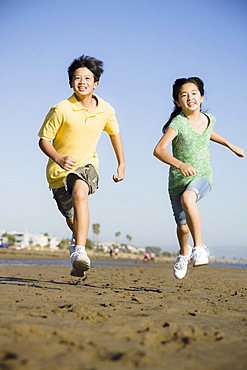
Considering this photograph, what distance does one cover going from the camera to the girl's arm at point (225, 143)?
5906 mm

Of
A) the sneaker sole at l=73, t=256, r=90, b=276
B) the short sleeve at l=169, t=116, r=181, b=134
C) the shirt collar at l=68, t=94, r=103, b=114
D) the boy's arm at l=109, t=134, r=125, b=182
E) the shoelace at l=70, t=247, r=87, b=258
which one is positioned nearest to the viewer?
the sneaker sole at l=73, t=256, r=90, b=276

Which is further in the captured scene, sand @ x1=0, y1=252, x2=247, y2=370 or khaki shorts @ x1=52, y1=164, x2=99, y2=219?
khaki shorts @ x1=52, y1=164, x2=99, y2=219

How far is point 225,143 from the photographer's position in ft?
19.8

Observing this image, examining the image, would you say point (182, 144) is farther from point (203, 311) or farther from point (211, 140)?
point (203, 311)

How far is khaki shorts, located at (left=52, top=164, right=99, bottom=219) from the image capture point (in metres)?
5.12

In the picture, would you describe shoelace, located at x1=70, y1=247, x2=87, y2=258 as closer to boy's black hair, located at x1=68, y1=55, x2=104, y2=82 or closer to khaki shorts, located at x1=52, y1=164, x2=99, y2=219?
khaki shorts, located at x1=52, y1=164, x2=99, y2=219

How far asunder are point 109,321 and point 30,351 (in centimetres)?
83

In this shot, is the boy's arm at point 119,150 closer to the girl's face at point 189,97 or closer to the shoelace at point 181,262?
the girl's face at point 189,97

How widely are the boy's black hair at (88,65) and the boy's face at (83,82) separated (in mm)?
56

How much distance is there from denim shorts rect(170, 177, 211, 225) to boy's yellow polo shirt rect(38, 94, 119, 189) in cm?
110

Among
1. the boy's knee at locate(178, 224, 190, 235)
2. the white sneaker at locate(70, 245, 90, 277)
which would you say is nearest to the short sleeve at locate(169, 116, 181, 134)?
the boy's knee at locate(178, 224, 190, 235)

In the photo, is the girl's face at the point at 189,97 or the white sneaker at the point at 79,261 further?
the girl's face at the point at 189,97

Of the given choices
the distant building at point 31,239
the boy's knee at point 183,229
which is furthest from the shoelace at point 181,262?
the distant building at point 31,239

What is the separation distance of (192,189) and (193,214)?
0.95 feet
